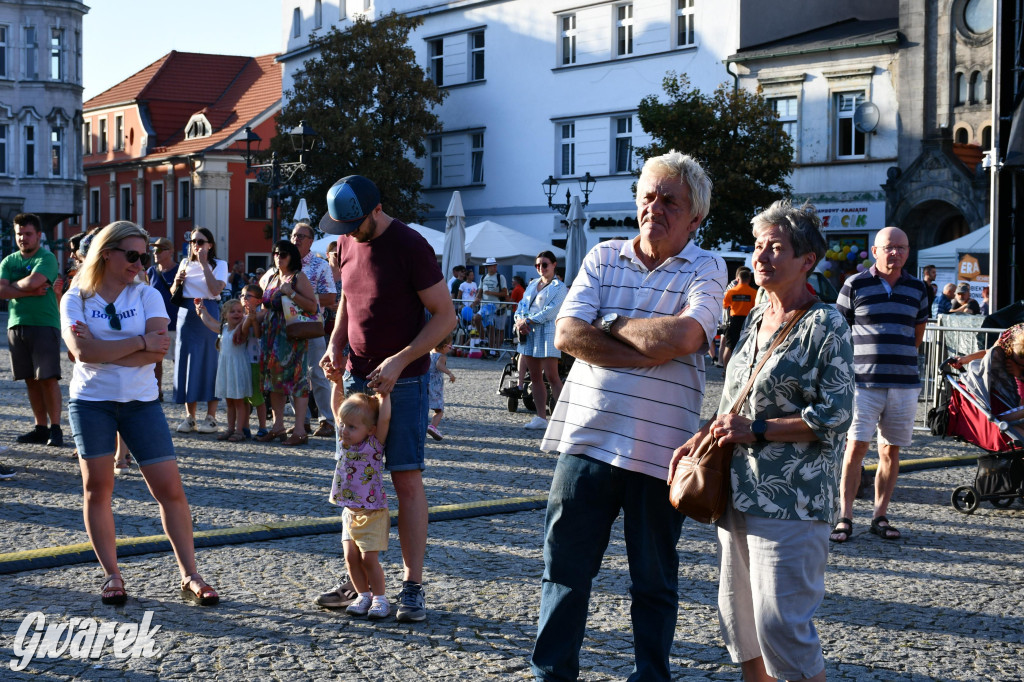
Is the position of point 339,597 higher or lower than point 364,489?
lower

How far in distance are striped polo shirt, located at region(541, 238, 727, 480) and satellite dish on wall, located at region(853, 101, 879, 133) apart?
29327 mm

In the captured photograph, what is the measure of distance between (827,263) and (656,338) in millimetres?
29178

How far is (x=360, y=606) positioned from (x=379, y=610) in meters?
0.11

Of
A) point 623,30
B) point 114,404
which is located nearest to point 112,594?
point 114,404

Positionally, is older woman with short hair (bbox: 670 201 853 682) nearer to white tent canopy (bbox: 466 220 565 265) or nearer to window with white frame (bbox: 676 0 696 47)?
white tent canopy (bbox: 466 220 565 265)

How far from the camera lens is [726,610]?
4180mm

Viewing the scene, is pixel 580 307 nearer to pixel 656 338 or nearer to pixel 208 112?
pixel 656 338

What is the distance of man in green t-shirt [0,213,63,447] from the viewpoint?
→ 1023cm

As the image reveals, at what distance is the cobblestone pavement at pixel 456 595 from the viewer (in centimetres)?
495

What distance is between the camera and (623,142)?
37.5 meters

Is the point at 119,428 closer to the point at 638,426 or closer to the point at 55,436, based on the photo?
the point at 638,426

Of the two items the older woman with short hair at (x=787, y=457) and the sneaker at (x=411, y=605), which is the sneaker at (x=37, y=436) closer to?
the sneaker at (x=411, y=605)

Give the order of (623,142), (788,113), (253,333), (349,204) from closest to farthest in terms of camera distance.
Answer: (349,204), (253,333), (788,113), (623,142)

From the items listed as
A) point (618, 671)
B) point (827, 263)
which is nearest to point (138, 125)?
point (827, 263)
